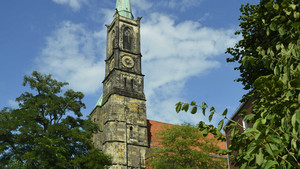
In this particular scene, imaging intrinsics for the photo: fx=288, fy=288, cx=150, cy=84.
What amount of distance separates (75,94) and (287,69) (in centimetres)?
2169

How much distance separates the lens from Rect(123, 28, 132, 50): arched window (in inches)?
1646

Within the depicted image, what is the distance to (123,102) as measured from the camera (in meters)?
36.4

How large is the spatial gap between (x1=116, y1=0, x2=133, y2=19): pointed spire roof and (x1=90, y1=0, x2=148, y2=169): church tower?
7.0 inches

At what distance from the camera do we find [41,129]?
2038 cm

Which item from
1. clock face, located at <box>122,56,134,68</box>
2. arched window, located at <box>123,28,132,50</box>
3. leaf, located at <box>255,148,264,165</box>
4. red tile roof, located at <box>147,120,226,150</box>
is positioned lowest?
leaf, located at <box>255,148,264,165</box>

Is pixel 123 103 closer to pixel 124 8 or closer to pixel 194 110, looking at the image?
pixel 124 8

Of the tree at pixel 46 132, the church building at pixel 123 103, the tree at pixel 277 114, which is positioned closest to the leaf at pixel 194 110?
the tree at pixel 277 114


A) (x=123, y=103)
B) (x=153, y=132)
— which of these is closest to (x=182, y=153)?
(x=123, y=103)

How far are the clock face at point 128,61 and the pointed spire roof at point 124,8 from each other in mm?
8531

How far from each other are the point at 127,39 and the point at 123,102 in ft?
35.4

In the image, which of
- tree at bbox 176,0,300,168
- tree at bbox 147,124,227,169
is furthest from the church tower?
tree at bbox 176,0,300,168

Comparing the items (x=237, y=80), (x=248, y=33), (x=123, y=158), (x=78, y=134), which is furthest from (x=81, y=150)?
(x=248, y=33)

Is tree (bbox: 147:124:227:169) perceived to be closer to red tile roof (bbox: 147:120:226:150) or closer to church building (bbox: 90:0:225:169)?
A: church building (bbox: 90:0:225:169)

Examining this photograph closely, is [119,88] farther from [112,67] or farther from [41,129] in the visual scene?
[41,129]
